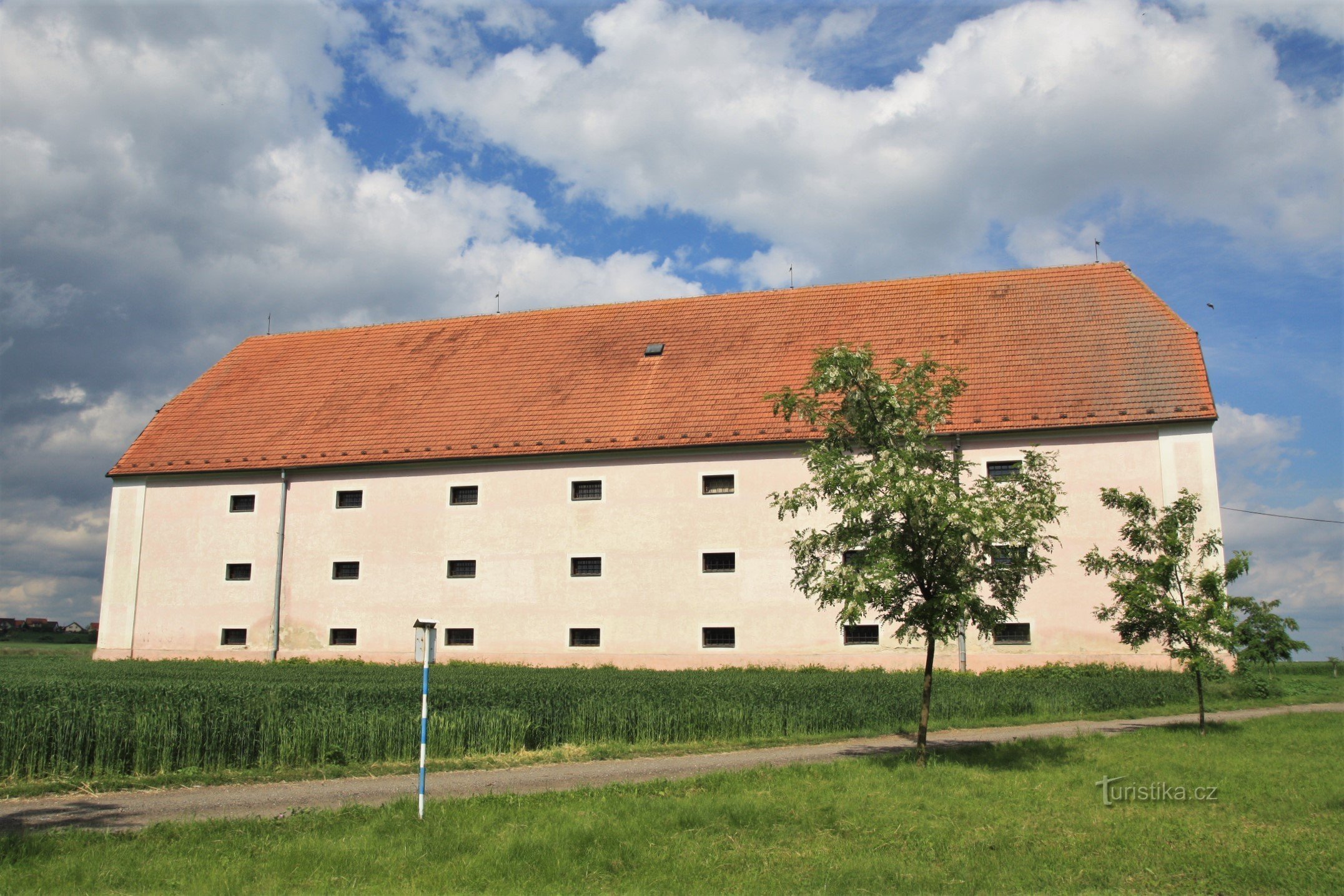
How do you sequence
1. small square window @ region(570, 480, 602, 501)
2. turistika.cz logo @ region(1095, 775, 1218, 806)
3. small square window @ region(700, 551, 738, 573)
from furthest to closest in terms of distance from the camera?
1. small square window @ region(570, 480, 602, 501)
2. small square window @ region(700, 551, 738, 573)
3. turistika.cz logo @ region(1095, 775, 1218, 806)

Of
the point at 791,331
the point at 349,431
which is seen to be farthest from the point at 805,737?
the point at 349,431

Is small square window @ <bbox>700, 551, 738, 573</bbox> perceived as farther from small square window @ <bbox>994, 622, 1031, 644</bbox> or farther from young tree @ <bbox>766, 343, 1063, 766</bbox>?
young tree @ <bbox>766, 343, 1063, 766</bbox>

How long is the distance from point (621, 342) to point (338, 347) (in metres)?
11.5

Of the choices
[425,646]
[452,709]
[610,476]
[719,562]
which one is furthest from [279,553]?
[425,646]

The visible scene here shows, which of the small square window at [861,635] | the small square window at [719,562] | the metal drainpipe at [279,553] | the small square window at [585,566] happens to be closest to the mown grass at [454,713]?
the small square window at [861,635]

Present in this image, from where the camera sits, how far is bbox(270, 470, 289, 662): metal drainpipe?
3081cm

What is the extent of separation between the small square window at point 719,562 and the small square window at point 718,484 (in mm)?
1749

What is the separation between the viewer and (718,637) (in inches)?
1094

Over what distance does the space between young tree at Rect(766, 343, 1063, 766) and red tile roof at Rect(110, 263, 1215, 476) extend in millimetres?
13039

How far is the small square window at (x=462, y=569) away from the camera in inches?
1177

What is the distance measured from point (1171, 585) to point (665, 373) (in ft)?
56.9

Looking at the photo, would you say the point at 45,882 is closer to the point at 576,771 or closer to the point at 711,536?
the point at 576,771

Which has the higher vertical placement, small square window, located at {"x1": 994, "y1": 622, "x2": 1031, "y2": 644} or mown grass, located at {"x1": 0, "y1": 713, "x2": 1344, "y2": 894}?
small square window, located at {"x1": 994, "y1": 622, "x2": 1031, "y2": 644}

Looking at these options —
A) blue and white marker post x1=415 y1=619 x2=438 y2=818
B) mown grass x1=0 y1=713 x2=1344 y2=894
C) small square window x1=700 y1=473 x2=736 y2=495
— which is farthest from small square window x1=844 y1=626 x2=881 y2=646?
blue and white marker post x1=415 y1=619 x2=438 y2=818
